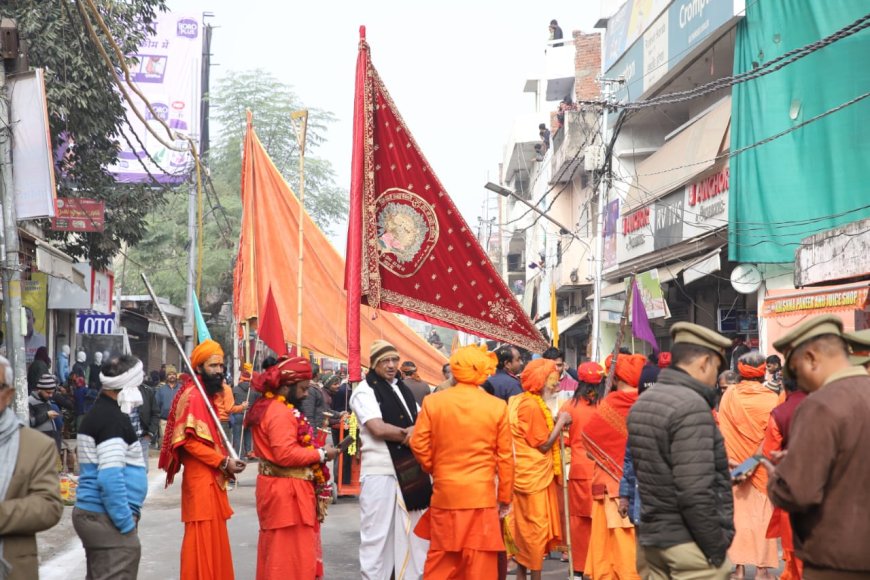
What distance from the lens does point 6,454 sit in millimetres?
4484

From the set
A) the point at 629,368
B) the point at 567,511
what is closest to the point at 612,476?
the point at 567,511

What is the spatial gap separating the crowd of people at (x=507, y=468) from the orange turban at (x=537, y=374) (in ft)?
0.04

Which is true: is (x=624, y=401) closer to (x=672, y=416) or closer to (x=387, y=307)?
(x=387, y=307)

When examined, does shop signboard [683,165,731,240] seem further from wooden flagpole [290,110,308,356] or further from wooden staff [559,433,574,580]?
wooden staff [559,433,574,580]

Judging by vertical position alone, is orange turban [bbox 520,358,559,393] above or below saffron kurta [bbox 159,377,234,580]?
above

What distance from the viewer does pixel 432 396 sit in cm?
689

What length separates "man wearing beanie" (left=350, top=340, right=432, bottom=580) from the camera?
7.61m

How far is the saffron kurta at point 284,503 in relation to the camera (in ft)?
23.9

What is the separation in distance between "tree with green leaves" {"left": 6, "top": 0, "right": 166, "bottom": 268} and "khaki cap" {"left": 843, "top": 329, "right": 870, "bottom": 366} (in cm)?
1419

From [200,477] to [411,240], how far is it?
2.27 m

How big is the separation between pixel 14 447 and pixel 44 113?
7597 mm

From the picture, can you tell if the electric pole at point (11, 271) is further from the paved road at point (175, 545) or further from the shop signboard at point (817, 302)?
the shop signboard at point (817, 302)

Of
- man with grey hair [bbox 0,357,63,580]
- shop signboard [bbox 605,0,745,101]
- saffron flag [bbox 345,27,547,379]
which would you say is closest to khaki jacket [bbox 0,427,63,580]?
man with grey hair [bbox 0,357,63,580]

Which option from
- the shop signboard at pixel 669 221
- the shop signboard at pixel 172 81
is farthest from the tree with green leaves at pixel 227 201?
the shop signboard at pixel 669 221
